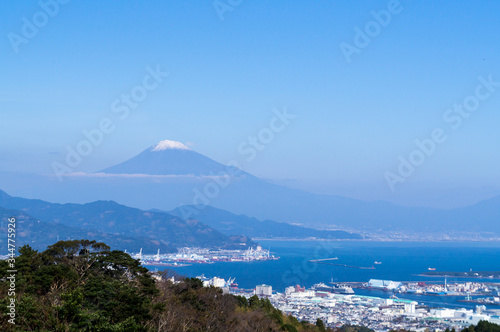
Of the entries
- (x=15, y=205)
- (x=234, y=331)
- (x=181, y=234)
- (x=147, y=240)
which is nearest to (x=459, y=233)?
(x=181, y=234)

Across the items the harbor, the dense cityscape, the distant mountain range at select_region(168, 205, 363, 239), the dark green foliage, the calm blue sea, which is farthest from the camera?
the distant mountain range at select_region(168, 205, 363, 239)

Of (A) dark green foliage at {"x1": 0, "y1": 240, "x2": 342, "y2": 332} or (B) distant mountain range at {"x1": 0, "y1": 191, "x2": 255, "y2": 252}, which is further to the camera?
(B) distant mountain range at {"x1": 0, "y1": 191, "x2": 255, "y2": 252}

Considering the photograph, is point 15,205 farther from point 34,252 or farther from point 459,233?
point 459,233

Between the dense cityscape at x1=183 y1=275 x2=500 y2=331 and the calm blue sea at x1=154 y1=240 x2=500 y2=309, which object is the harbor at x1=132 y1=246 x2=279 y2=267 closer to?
the calm blue sea at x1=154 y1=240 x2=500 y2=309

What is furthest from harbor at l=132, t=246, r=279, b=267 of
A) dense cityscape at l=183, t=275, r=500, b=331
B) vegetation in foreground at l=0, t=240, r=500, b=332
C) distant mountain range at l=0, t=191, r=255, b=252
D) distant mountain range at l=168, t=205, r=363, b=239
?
vegetation in foreground at l=0, t=240, r=500, b=332

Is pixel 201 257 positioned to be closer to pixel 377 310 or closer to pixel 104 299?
pixel 377 310

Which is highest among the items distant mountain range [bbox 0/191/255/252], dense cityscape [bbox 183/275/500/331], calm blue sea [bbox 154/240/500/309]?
distant mountain range [bbox 0/191/255/252]

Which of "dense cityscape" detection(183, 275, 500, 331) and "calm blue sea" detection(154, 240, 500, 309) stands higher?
"calm blue sea" detection(154, 240, 500, 309)

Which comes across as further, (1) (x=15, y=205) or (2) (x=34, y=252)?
(1) (x=15, y=205)

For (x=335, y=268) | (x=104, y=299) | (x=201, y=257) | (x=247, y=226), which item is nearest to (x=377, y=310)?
(x=104, y=299)

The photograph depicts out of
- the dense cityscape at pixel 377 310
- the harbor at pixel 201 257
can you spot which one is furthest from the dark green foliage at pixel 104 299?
the harbor at pixel 201 257

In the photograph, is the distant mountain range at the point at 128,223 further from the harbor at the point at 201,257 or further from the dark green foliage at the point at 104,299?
the dark green foliage at the point at 104,299
